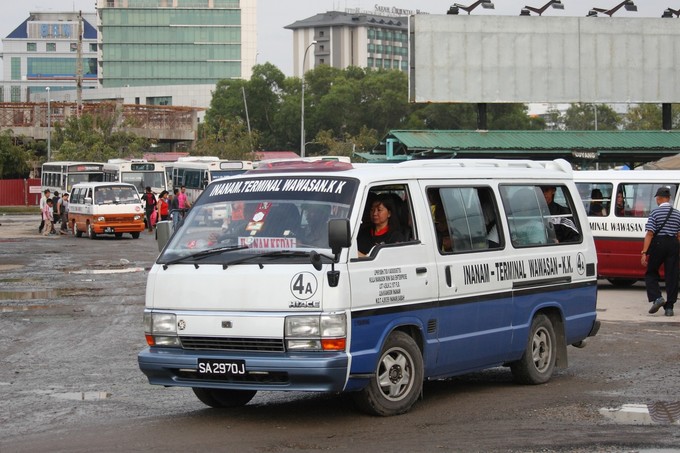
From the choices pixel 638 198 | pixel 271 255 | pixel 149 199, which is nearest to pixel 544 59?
pixel 149 199

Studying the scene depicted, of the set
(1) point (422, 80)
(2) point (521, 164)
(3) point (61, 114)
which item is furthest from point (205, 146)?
(2) point (521, 164)

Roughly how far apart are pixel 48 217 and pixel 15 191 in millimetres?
44907

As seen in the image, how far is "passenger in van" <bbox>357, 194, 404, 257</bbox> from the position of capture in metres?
9.51

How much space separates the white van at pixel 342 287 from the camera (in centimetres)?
891

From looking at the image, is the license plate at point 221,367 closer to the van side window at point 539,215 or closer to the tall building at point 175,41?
the van side window at point 539,215

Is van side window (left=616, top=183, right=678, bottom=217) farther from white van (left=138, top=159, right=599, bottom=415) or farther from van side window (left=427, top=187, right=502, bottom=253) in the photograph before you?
van side window (left=427, top=187, right=502, bottom=253)

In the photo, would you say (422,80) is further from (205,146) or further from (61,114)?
(61,114)

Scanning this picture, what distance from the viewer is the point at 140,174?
54812mm

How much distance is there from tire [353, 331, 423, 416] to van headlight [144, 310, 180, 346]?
58.4 inches

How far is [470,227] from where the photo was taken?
10.6 metres

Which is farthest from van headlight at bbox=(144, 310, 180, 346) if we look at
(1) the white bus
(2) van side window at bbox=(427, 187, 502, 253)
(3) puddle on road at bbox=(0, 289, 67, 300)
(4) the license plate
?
(1) the white bus

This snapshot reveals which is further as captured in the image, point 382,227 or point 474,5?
point 474,5

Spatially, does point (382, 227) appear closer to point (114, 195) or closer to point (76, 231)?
point (114, 195)

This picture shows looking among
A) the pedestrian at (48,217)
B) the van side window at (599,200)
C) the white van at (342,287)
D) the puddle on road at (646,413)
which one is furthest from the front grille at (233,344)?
the pedestrian at (48,217)
